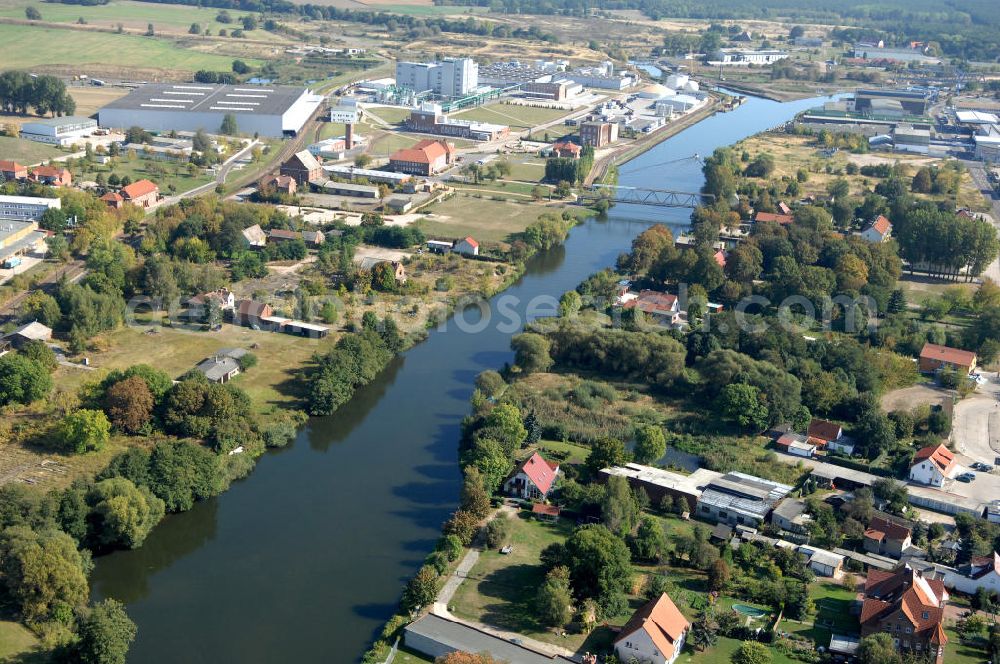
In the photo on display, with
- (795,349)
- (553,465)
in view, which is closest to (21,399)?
(553,465)

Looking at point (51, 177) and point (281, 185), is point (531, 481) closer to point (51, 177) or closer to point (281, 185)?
point (281, 185)

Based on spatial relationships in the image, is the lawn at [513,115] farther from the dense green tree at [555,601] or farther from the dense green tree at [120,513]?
the dense green tree at [555,601]

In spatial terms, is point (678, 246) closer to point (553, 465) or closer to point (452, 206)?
point (452, 206)

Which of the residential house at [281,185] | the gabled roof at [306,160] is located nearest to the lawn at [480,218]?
the residential house at [281,185]

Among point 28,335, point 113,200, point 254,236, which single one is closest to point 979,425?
point 254,236

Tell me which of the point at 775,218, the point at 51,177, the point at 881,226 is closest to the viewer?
the point at 881,226

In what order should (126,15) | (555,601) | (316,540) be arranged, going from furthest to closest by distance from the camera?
(126,15) → (316,540) → (555,601)
